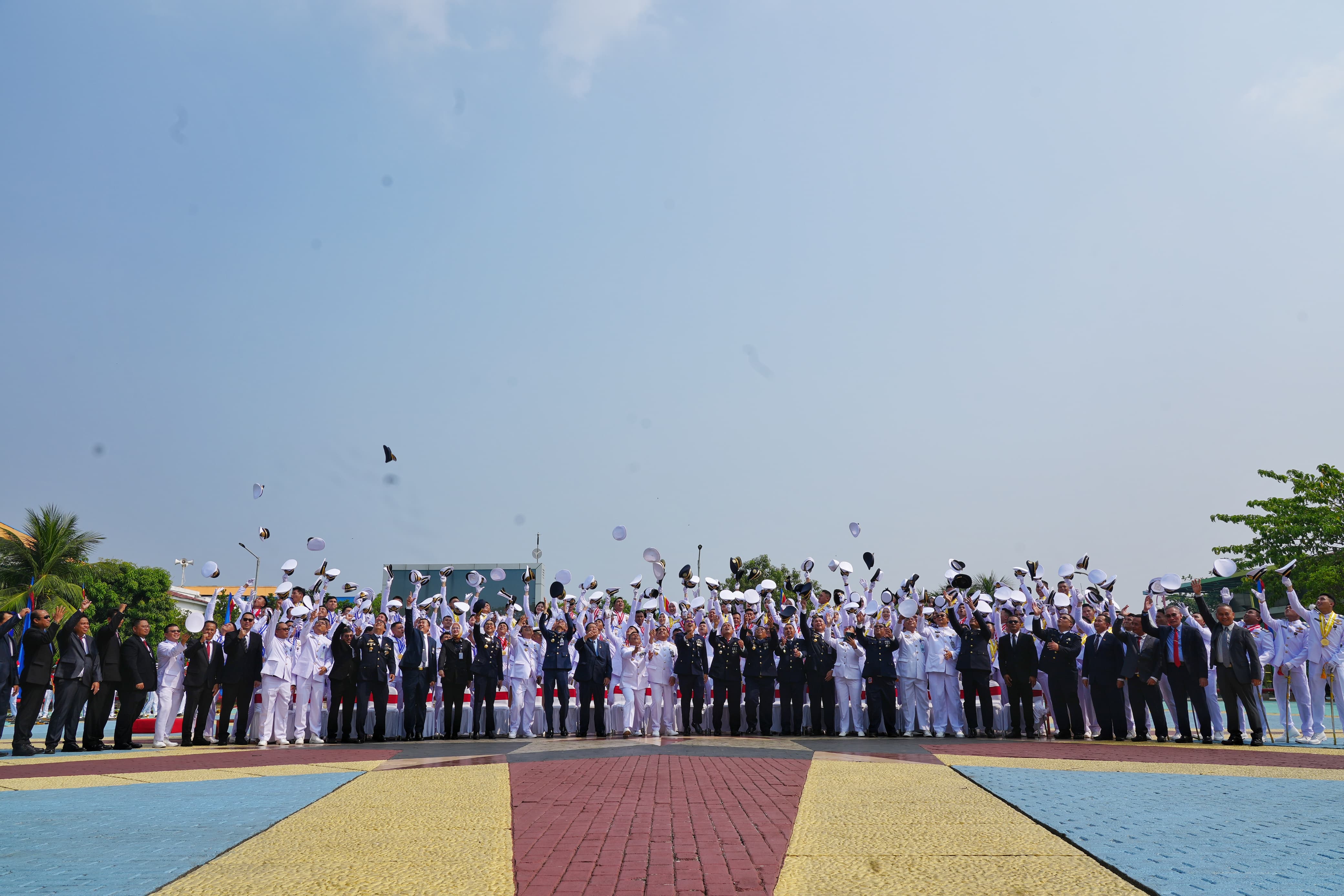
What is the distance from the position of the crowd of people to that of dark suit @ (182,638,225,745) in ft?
0.11

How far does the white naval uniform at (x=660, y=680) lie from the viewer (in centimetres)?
1513

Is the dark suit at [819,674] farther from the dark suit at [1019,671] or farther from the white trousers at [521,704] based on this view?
the white trousers at [521,704]

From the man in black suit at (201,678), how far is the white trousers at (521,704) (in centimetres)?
448

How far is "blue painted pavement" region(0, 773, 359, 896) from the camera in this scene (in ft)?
15.1

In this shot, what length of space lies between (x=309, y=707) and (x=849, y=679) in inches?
348

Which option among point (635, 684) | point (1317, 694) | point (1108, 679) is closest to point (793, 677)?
point (635, 684)

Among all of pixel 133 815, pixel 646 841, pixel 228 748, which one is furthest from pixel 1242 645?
pixel 228 748

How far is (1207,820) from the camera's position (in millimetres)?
5934

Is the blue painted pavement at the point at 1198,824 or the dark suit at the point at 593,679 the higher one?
the dark suit at the point at 593,679

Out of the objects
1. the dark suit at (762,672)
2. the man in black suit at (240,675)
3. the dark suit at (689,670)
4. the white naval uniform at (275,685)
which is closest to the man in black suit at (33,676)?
the man in black suit at (240,675)

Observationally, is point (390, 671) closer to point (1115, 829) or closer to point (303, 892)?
point (303, 892)

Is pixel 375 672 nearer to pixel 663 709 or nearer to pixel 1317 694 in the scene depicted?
pixel 663 709

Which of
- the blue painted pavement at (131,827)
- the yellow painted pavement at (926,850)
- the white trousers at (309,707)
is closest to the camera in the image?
the yellow painted pavement at (926,850)

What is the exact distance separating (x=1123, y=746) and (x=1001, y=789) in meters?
6.15
